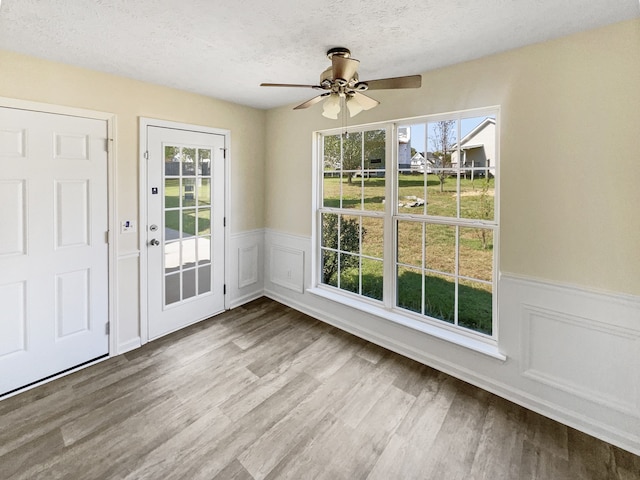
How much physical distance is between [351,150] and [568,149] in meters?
1.84

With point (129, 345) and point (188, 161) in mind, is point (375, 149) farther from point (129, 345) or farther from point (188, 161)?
point (129, 345)

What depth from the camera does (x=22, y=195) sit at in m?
2.32

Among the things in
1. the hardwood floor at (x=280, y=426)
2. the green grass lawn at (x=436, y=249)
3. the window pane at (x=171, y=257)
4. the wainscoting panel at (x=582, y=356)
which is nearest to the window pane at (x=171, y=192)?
the window pane at (x=171, y=257)

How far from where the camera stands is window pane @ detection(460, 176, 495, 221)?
2488 mm

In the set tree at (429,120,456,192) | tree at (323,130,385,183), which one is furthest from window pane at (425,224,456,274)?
tree at (323,130,385,183)

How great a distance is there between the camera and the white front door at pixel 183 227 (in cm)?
310

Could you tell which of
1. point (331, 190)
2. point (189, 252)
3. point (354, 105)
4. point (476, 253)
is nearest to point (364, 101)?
point (354, 105)

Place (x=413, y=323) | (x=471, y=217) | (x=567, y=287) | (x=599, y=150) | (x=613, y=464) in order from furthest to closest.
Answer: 1. (x=413, y=323)
2. (x=471, y=217)
3. (x=567, y=287)
4. (x=599, y=150)
5. (x=613, y=464)

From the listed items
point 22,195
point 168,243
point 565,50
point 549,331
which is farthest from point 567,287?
point 22,195

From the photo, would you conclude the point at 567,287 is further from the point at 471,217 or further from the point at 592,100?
the point at 592,100

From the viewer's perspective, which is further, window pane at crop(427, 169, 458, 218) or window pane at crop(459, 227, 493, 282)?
window pane at crop(427, 169, 458, 218)

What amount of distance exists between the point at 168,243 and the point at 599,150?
3.55 meters

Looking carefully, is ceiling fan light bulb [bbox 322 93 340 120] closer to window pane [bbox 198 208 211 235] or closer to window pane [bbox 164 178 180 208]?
window pane [bbox 164 178 180 208]

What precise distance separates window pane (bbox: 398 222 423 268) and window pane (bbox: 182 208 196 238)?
2164mm
